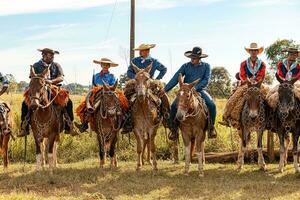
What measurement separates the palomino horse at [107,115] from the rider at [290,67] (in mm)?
4283

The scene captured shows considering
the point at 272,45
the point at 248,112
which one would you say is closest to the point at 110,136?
the point at 248,112

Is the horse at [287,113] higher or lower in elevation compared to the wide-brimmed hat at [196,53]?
lower

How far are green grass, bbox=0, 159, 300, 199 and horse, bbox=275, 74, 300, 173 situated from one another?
2.13 ft

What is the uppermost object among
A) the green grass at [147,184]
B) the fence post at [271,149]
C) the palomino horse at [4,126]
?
the palomino horse at [4,126]

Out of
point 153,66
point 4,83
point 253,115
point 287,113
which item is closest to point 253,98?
point 253,115

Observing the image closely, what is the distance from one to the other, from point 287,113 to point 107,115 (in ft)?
14.4

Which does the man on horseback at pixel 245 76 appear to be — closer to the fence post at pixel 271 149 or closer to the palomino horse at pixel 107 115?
the fence post at pixel 271 149

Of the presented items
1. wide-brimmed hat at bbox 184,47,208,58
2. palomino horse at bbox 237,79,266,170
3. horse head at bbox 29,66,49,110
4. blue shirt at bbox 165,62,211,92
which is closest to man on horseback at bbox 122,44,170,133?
blue shirt at bbox 165,62,211,92

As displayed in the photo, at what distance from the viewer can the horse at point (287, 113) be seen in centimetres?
1091

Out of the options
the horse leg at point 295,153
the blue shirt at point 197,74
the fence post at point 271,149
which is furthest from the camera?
the fence post at point 271,149

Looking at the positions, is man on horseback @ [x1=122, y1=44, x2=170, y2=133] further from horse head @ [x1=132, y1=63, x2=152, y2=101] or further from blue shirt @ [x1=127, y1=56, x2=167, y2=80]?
horse head @ [x1=132, y1=63, x2=152, y2=101]

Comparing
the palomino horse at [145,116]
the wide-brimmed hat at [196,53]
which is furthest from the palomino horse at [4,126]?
the wide-brimmed hat at [196,53]

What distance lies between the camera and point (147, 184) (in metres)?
10.1

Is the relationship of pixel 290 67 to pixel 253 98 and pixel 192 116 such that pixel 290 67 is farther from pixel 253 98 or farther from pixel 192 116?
pixel 192 116
